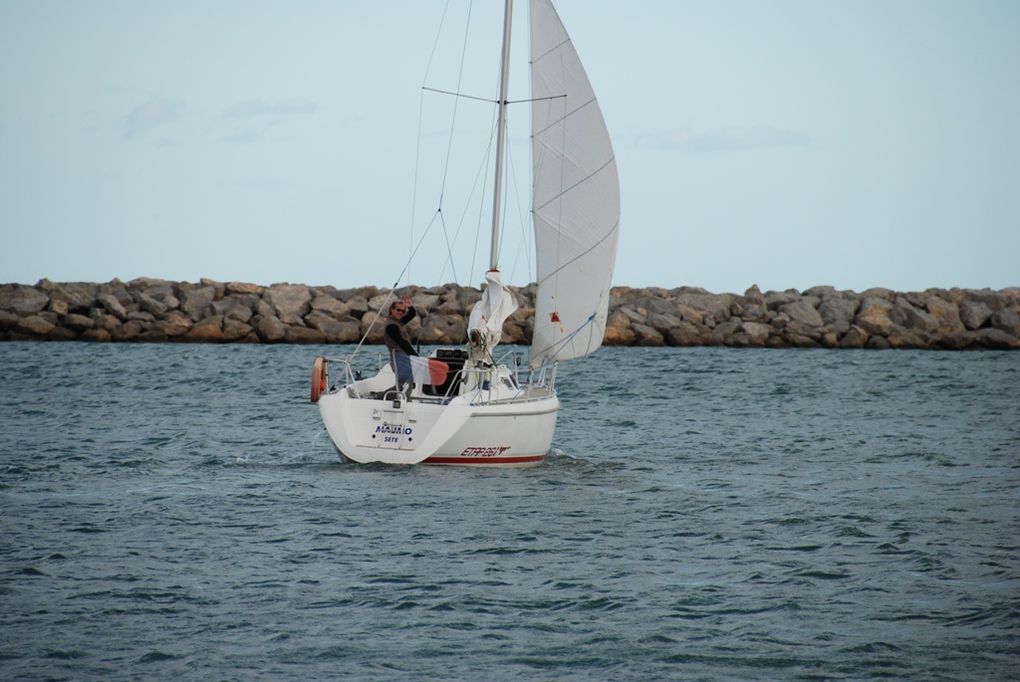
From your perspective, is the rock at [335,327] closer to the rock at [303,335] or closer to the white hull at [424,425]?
the rock at [303,335]

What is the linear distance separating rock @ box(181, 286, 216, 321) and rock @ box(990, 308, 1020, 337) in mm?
31583

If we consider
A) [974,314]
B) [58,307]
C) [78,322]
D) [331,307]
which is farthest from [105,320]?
[974,314]

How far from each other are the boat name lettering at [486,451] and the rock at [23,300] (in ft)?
127

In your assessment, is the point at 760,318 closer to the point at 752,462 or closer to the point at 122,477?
the point at 752,462

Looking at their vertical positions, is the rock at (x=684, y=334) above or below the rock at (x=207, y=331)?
above

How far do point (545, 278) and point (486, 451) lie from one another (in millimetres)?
3378

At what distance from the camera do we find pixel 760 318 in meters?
53.6

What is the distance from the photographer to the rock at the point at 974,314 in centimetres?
5522

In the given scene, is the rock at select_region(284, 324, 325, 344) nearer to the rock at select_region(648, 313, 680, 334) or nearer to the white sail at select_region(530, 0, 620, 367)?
the rock at select_region(648, 313, 680, 334)

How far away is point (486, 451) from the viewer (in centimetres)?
1770

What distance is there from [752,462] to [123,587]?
462 inches

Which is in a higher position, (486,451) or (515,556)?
(486,451)

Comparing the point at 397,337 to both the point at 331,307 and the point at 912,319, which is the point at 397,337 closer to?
the point at 331,307

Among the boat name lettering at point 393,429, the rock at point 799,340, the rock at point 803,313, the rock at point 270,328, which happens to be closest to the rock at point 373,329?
the rock at point 270,328
